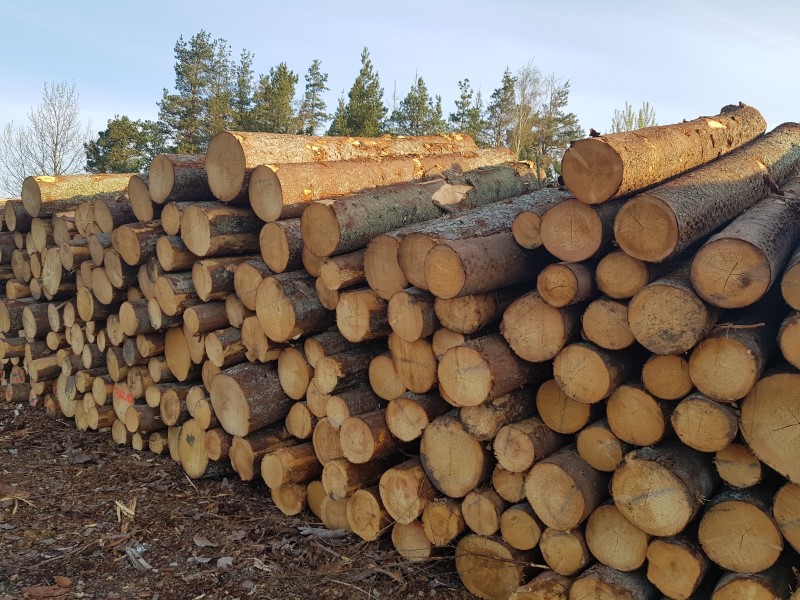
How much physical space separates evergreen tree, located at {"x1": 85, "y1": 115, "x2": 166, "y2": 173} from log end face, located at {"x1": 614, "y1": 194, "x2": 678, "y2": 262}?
1774 cm

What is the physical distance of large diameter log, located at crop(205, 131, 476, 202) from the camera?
176 inches

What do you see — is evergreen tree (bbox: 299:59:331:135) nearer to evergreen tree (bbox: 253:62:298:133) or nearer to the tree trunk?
evergreen tree (bbox: 253:62:298:133)

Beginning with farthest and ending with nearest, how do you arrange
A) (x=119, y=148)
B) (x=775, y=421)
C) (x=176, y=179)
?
(x=119, y=148), (x=176, y=179), (x=775, y=421)

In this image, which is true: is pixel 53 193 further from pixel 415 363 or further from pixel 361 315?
pixel 415 363

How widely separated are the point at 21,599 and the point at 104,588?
40cm

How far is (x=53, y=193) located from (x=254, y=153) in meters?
2.91

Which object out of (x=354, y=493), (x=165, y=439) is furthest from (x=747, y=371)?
(x=165, y=439)

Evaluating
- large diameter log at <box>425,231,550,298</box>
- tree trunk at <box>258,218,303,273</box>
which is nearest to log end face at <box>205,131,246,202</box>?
tree trunk at <box>258,218,303,273</box>

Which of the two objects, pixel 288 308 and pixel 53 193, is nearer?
pixel 288 308

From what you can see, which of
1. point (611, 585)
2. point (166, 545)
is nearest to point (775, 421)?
point (611, 585)

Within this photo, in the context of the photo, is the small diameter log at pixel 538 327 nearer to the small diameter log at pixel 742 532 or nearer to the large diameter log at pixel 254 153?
the small diameter log at pixel 742 532

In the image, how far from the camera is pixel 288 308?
4.02 m

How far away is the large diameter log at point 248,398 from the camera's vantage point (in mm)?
4246

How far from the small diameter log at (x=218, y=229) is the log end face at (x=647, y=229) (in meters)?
2.78
